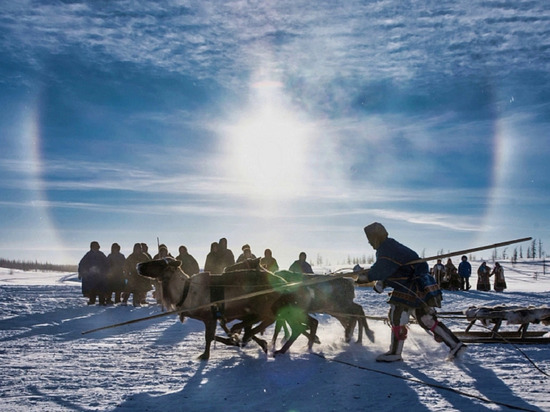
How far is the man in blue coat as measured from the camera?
7238 millimetres

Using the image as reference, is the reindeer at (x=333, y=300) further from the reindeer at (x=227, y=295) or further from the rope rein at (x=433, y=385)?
the rope rein at (x=433, y=385)

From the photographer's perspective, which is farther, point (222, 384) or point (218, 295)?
point (218, 295)

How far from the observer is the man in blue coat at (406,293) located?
7238mm

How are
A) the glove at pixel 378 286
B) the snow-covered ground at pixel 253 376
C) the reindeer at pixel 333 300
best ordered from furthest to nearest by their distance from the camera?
the reindeer at pixel 333 300
the glove at pixel 378 286
the snow-covered ground at pixel 253 376

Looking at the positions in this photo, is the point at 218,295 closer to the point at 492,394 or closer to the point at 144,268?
the point at 144,268

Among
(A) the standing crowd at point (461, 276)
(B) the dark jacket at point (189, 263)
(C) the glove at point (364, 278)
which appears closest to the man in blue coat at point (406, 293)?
(C) the glove at point (364, 278)

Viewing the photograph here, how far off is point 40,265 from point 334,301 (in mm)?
120098

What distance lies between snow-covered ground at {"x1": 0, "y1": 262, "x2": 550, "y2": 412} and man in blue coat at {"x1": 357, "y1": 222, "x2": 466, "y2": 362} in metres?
0.34

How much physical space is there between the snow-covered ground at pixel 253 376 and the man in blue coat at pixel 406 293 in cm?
34

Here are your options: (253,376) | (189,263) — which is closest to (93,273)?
(189,263)

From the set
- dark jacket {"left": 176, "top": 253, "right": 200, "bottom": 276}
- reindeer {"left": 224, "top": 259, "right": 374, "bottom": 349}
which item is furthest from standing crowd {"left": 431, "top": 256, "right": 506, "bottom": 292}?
reindeer {"left": 224, "top": 259, "right": 374, "bottom": 349}

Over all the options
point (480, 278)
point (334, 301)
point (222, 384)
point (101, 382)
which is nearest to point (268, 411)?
point (222, 384)

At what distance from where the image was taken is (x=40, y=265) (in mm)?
117438

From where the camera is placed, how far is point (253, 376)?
6445mm
